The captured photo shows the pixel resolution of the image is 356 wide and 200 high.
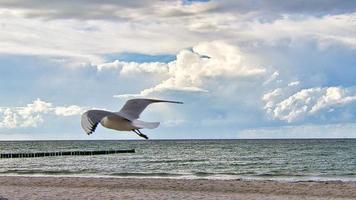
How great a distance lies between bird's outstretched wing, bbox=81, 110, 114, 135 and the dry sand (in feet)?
40.3

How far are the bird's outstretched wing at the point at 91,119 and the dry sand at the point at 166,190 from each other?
12268mm

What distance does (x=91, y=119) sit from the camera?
797 centimetres

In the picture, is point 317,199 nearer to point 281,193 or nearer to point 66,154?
point 281,193

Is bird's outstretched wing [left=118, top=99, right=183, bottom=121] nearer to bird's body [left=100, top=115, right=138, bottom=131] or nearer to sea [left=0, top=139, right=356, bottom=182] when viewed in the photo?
bird's body [left=100, top=115, right=138, bottom=131]

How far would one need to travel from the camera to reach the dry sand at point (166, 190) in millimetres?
21188

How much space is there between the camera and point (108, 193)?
22.4 metres

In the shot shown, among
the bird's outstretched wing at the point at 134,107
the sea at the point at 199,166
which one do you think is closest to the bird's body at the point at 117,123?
the bird's outstretched wing at the point at 134,107

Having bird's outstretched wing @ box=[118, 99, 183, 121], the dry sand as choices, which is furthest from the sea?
bird's outstretched wing @ box=[118, 99, 183, 121]

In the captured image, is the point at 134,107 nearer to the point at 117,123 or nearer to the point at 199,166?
the point at 117,123

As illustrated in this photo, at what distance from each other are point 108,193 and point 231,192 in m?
4.40

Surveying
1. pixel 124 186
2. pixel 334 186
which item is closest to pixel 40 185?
pixel 124 186

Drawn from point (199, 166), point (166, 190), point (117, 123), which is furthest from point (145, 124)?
point (199, 166)

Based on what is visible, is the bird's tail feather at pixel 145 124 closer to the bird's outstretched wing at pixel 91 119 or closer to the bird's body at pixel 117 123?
the bird's body at pixel 117 123

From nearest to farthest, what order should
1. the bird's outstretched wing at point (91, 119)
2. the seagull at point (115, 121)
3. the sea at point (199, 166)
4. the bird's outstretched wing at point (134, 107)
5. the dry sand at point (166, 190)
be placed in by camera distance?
the bird's outstretched wing at point (91, 119) < the seagull at point (115, 121) < the bird's outstretched wing at point (134, 107) < the dry sand at point (166, 190) < the sea at point (199, 166)
